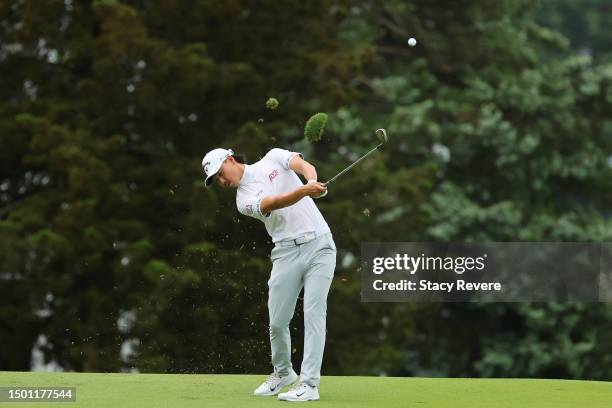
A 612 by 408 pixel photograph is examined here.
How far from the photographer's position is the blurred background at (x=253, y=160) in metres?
19.6

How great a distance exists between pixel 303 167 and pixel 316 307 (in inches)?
36.6

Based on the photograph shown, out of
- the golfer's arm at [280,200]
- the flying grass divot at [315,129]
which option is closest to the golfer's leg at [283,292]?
the golfer's arm at [280,200]

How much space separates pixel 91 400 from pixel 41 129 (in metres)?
11.1

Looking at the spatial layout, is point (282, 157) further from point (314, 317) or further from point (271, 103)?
point (271, 103)

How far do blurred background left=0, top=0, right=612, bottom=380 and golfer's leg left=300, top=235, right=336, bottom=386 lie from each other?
7569 mm

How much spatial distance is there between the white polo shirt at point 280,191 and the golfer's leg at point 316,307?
15cm

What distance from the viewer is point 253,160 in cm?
1952

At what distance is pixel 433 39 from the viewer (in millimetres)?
25438

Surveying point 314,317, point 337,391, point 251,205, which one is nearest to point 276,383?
point 337,391

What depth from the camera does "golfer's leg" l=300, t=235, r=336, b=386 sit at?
9445 millimetres

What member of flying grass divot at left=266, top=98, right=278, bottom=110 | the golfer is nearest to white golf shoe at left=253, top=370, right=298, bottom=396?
the golfer

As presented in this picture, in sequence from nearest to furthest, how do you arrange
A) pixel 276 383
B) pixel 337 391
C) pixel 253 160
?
1. pixel 276 383
2. pixel 337 391
3. pixel 253 160

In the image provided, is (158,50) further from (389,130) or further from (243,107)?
(389,130)

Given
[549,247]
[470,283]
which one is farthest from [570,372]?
[470,283]
